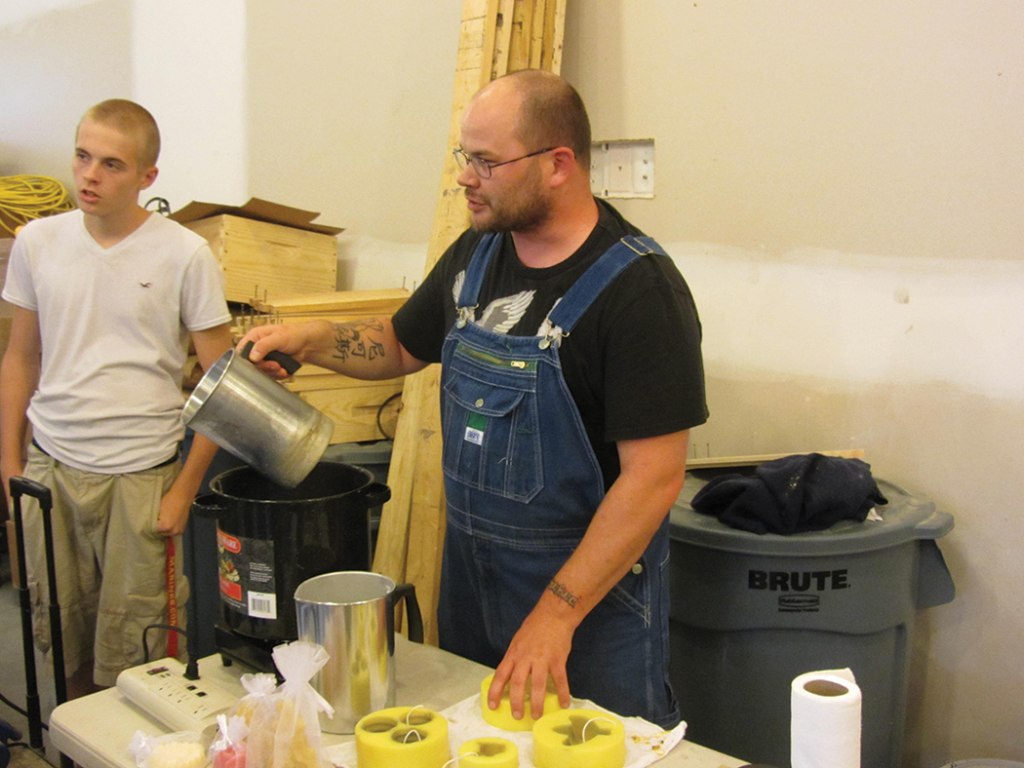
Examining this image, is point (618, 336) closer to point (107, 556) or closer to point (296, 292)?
point (107, 556)

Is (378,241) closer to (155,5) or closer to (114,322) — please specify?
(114,322)

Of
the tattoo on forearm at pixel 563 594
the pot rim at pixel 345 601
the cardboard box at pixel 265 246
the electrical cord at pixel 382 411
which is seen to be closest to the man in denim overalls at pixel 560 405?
the tattoo on forearm at pixel 563 594

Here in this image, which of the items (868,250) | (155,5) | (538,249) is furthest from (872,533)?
(155,5)

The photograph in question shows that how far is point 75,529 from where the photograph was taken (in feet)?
7.77

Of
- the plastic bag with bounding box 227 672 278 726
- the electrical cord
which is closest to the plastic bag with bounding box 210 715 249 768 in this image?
the plastic bag with bounding box 227 672 278 726

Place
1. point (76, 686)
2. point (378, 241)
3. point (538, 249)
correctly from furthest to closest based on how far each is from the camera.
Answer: point (378, 241)
point (76, 686)
point (538, 249)

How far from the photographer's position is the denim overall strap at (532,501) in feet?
4.91

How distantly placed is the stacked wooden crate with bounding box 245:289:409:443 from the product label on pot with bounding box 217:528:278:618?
1.32 meters

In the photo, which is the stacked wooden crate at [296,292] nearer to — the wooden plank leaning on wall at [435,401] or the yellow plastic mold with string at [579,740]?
the wooden plank leaning on wall at [435,401]

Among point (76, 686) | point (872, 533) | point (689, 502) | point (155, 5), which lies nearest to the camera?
point (872, 533)

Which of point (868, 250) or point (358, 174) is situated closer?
point (868, 250)

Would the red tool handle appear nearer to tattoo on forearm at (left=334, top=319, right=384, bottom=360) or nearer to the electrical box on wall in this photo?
tattoo on forearm at (left=334, top=319, right=384, bottom=360)

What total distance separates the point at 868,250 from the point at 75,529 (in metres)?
2.11

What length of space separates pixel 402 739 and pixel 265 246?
6.97 feet
